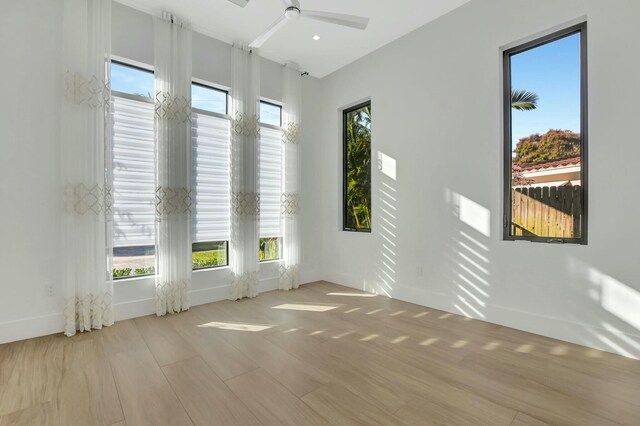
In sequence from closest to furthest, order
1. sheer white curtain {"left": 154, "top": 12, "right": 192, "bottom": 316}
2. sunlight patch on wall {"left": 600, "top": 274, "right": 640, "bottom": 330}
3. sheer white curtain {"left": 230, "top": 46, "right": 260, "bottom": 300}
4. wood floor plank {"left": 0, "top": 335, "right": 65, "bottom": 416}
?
wood floor plank {"left": 0, "top": 335, "right": 65, "bottom": 416} < sunlight patch on wall {"left": 600, "top": 274, "right": 640, "bottom": 330} < sheer white curtain {"left": 154, "top": 12, "right": 192, "bottom": 316} < sheer white curtain {"left": 230, "top": 46, "right": 260, "bottom": 300}

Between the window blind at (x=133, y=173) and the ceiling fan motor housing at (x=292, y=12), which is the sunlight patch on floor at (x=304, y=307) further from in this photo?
the ceiling fan motor housing at (x=292, y=12)

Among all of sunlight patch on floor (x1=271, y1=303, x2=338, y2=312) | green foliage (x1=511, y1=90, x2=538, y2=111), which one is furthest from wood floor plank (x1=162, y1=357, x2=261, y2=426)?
green foliage (x1=511, y1=90, x2=538, y2=111)

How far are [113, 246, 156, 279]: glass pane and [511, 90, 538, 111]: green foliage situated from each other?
15.0 feet

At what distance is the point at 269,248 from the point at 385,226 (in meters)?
1.91

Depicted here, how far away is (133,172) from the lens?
11.5 ft

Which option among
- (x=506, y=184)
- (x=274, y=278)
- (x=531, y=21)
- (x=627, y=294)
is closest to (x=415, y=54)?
(x=531, y=21)

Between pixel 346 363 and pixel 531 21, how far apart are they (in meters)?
3.80

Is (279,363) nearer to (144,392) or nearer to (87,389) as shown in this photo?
(144,392)

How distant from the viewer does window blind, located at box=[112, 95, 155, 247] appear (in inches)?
135

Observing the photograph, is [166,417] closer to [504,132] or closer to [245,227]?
[245,227]

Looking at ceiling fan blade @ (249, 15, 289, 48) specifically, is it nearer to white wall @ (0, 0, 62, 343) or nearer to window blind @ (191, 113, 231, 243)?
window blind @ (191, 113, 231, 243)

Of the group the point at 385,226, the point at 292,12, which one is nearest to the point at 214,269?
the point at 385,226

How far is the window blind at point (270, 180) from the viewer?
473 cm

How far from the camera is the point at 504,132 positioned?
10.8 ft
